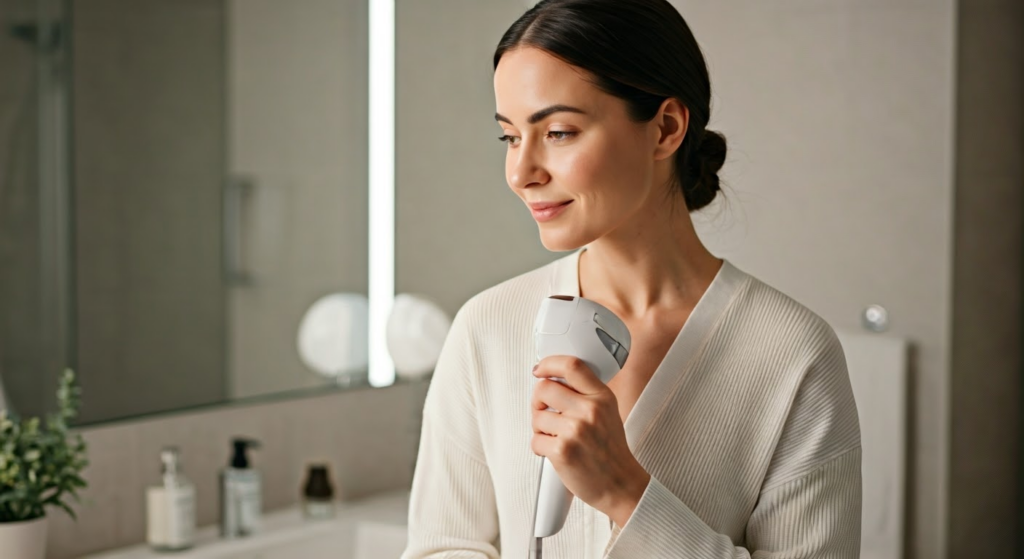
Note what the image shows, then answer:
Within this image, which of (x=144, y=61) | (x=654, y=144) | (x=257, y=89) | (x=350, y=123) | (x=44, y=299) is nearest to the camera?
(x=654, y=144)

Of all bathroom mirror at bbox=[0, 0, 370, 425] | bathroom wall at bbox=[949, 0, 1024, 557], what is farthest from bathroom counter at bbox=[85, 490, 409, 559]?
bathroom wall at bbox=[949, 0, 1024, 557]

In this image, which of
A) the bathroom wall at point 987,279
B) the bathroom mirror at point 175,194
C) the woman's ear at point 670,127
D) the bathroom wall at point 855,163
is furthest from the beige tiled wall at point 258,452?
the woman's ear at point 670,127

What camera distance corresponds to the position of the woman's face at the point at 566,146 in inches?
28.3

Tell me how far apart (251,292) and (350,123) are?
359 millimetres

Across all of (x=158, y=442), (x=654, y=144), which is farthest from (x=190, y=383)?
(x=654, y=144)

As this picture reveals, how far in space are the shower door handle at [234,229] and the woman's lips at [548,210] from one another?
1.06 m

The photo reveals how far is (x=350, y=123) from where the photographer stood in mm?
1882

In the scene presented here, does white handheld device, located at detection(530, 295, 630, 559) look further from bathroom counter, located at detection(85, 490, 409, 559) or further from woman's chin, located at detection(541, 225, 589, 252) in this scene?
bathroom counter, located at detection(85, 490, 409, 559)

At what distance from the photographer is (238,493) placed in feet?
5.10

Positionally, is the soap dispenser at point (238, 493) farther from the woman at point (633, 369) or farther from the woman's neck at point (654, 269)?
the woman's neck at point (654, 269)

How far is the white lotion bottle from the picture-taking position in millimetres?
1466

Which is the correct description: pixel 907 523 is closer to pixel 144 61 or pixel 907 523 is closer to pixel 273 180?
pixel 273 180

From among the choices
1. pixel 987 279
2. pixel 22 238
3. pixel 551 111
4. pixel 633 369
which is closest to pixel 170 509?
pixel 22 238

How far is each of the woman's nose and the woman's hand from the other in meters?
0.12
